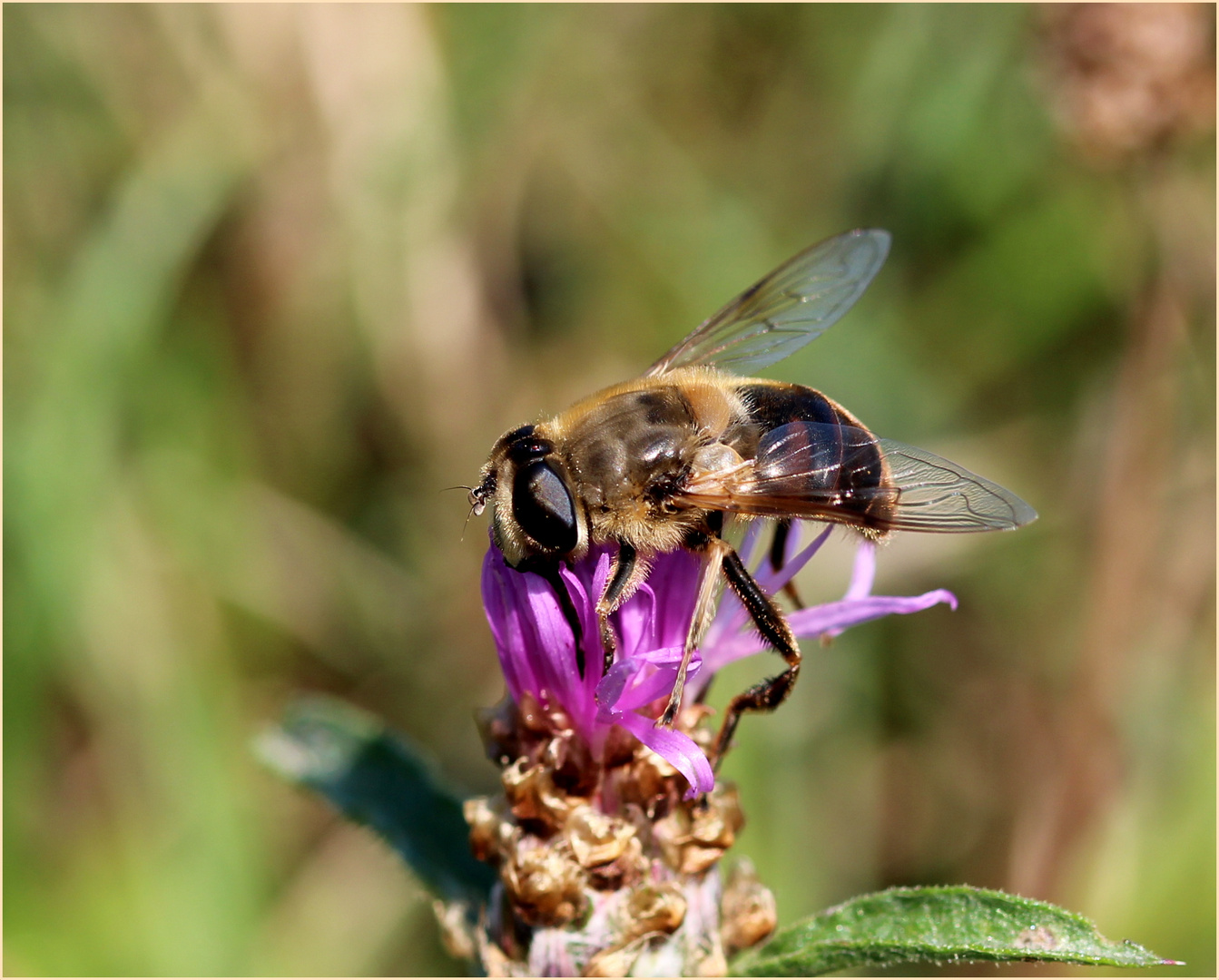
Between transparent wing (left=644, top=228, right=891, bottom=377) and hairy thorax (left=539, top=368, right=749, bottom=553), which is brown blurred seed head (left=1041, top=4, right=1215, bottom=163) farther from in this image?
hairy thorax (left=539, top=368, right=749, bottom=553)

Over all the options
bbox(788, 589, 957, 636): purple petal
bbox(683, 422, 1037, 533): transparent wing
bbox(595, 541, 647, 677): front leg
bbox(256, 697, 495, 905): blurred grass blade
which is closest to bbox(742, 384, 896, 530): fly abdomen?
bbox(683, 422, 1037, 533): transparent wing

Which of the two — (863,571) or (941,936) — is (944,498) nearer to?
(863,571)

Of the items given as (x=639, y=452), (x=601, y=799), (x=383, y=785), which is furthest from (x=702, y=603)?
(x=383, y=785)

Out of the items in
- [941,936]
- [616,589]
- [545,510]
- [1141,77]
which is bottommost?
[941,936]

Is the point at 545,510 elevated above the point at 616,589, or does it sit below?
above

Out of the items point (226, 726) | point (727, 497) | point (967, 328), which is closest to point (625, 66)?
point (967, 328)

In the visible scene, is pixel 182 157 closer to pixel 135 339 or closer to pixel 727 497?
pixel 135 339
